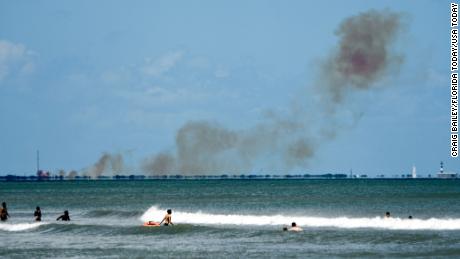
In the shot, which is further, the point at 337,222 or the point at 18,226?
the point at 18,226

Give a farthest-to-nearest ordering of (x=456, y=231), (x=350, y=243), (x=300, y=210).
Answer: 1. (x=300, y=210)
2. (x=456, y=231)
3. (x=350, y=243)

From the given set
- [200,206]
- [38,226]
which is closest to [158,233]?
[38,226]

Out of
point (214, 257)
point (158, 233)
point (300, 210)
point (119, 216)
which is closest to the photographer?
point (214, 257)

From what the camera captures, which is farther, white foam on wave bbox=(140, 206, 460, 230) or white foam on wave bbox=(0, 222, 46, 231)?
white foam on wave bbox=(0, 222, 46, 231)

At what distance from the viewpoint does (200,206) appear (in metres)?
111

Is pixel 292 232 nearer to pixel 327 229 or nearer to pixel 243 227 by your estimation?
pixel 327 229

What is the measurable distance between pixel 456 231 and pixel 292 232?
9.51 m

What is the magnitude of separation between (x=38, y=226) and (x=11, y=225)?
2.89 meters

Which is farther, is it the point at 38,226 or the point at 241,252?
the point at 38,226

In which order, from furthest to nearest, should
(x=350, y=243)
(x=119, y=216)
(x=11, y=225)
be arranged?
(x=119, y=216)
(x=11, y=225)
(x=350, y=243)

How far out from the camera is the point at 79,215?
93000 mm

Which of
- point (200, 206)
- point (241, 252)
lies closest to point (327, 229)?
point (241, 252)

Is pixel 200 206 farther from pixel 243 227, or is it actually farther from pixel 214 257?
pixel 214 257

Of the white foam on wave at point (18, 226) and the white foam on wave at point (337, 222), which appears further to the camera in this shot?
the white foam on wave at point (18, 226)
